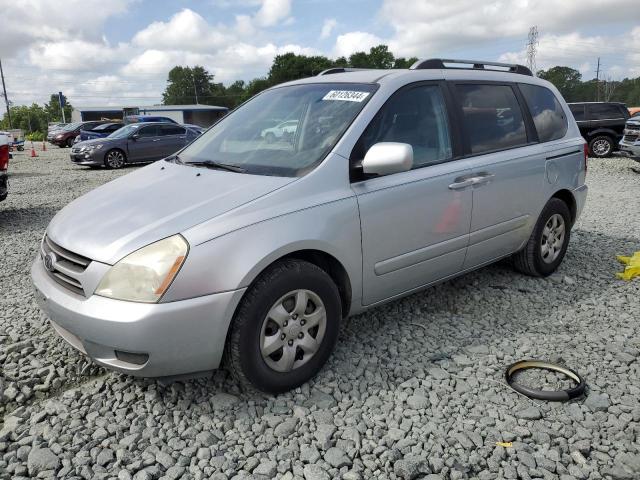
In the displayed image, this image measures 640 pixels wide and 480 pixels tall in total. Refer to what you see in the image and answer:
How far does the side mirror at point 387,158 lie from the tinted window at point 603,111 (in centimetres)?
1570

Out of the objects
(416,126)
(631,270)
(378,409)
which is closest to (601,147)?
(631,270)

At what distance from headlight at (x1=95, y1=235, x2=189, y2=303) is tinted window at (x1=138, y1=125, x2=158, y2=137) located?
15.9 metres

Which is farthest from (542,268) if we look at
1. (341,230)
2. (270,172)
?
(270,172)

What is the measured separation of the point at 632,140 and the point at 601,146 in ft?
13.7

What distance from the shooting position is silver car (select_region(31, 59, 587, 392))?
8.25ft

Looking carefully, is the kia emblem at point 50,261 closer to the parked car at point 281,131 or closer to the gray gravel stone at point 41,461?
the gray gravel stone at point 41,461

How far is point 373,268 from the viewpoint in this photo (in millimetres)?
3189

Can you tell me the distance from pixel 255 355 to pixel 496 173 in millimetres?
2277

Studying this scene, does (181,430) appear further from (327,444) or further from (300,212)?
(300,212)

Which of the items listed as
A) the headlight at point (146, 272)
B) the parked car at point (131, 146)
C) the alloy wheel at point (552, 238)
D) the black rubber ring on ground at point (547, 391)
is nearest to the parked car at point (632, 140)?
the alloy wheel at point (552, 238)

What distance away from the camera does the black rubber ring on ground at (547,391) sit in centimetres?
286

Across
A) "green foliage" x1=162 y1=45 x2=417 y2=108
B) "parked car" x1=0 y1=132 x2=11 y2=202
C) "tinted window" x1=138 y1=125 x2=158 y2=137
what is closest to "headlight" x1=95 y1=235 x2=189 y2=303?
"parked car" x1=0 y1=132 x2=11 y2=202

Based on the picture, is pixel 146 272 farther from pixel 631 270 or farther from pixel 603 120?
pixel 603 120

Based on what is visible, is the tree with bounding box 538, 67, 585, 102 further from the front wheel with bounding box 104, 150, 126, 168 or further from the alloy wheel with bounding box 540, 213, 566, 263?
the alloy wheel with bounding box 540, 213, 566, 263
